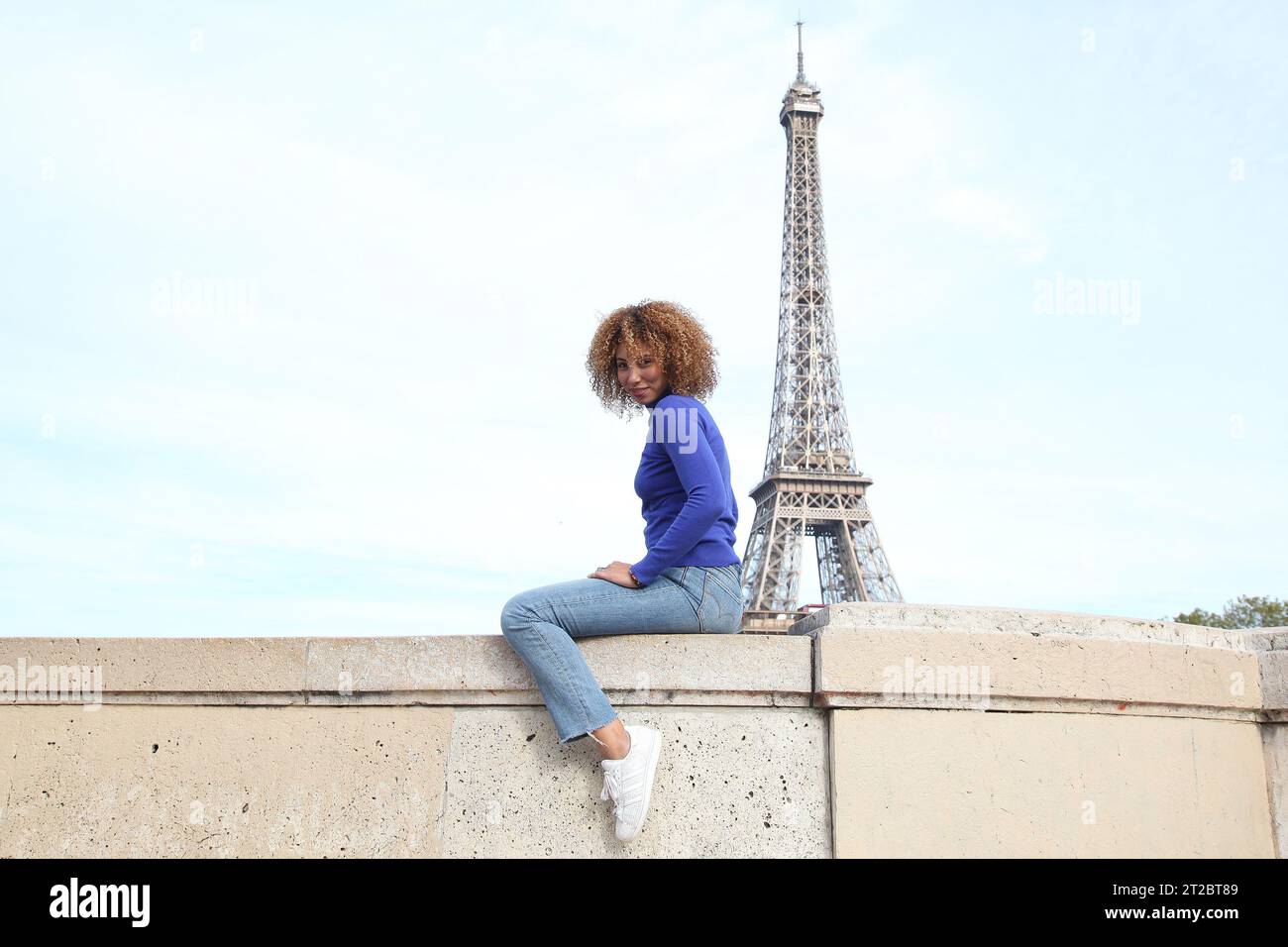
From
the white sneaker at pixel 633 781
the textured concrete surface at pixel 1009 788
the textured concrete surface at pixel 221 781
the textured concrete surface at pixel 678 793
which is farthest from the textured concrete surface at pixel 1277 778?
the textured concrete surface at pixel 221 781

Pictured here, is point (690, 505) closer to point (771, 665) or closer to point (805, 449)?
point (771, 665)

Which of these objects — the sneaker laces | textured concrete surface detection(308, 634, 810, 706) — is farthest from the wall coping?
the sneaker laces

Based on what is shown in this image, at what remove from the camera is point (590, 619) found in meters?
4.04

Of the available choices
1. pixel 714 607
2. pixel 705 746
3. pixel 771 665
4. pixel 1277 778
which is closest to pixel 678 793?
pixel 705 746

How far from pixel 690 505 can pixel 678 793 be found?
111cm

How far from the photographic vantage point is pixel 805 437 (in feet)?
165

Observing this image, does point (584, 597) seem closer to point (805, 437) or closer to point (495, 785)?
point (495, 785)

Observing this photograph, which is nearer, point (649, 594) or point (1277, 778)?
point (649, 594)

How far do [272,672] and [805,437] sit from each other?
46.8 m

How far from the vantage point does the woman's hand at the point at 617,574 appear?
4059 mm

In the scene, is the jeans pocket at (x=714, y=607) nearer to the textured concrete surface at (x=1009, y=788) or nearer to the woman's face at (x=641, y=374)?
the textured concrete surface at (x=1009, y=788)

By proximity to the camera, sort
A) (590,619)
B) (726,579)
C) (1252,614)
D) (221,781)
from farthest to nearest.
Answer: (1252,614) → (221,781) → (726,579) → (590,619)
